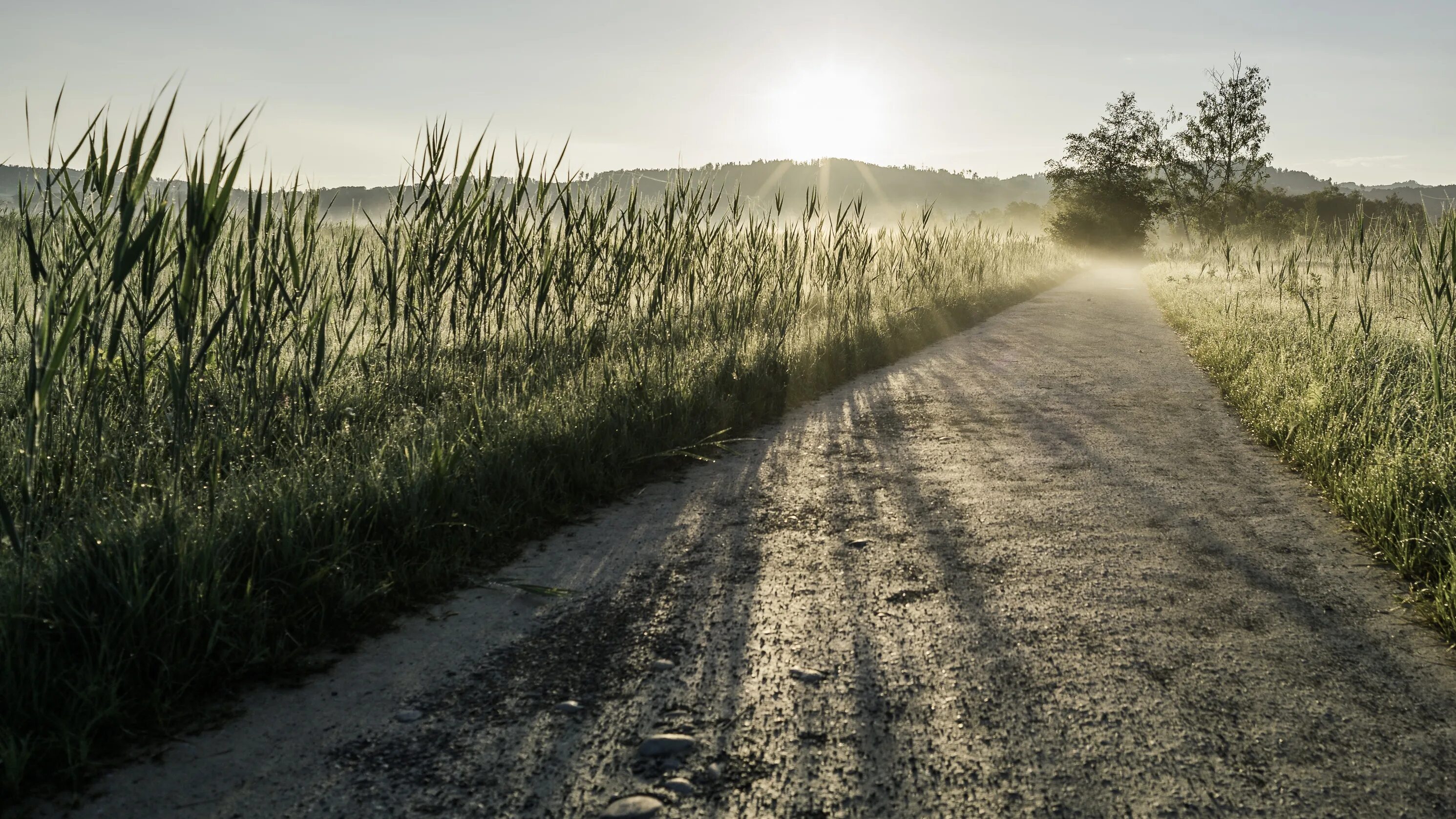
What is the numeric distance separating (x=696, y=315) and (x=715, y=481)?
156 inches

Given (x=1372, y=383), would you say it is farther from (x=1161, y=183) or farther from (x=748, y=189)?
(x=1161, y=183)

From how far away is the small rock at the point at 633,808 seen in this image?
72.4 inches

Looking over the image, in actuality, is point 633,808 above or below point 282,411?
below

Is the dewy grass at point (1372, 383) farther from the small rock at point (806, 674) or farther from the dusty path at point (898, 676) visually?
the small rock at point (806, 674)

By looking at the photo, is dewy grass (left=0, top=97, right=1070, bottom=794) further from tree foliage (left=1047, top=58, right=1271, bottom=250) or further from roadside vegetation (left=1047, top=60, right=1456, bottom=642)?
tree foliage (left=1047, top=58, right=1271, bottom=250)

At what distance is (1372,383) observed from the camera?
17.5 feet

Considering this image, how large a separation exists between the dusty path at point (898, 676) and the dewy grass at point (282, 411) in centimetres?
27

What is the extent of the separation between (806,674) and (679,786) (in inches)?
24.2

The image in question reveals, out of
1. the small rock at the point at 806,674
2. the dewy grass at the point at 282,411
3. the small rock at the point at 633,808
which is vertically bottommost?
the small rock at the point at 633,808

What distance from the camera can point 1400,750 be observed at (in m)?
2.12

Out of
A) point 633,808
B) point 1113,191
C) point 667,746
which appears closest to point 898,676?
point 667,746

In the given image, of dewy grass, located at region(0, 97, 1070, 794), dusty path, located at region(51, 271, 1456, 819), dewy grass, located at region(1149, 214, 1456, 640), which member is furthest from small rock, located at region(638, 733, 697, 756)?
dewy grass, located at region(1149, 214, 1456, 640)

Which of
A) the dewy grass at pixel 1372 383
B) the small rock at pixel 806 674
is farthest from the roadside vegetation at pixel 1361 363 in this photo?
the small rock at pixel 806 674

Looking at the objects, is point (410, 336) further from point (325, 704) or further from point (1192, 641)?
point (1192, 641)
